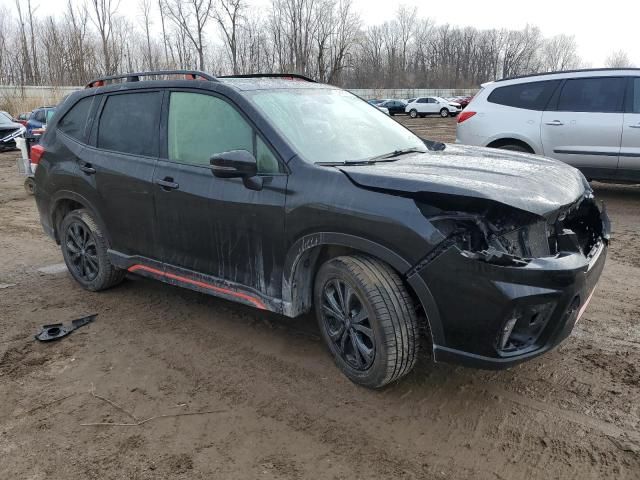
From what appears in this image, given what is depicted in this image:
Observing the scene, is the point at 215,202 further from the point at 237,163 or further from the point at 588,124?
the point at 588,124

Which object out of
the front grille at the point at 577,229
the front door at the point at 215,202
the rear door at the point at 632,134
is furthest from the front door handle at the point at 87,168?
the rear door at the point at 632,134

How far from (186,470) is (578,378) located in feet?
7.63

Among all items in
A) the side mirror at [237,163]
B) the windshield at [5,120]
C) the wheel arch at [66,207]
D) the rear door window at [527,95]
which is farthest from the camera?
the windshield at [5,120]

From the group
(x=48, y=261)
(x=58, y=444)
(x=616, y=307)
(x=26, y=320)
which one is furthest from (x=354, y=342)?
(x=48, y=261)

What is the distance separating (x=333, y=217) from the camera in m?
3.04

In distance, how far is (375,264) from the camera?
301cm

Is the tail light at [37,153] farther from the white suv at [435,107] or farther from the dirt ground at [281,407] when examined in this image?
the white suv at [435,107]

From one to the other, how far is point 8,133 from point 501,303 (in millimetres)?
20423

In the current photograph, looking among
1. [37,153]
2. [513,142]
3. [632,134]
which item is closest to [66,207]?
[37,153]

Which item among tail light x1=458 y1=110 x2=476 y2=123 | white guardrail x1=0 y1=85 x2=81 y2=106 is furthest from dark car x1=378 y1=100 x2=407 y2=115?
tail light x1=458 y1=110 x2=476 y2=123

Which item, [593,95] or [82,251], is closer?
[82,251]

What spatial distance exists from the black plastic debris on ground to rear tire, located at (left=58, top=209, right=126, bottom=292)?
510 millimetres

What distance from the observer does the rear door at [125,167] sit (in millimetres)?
4125

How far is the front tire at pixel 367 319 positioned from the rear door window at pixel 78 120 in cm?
281
